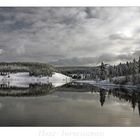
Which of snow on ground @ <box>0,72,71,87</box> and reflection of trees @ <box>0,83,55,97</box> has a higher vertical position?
snow on ground @ <box>0,72,71,87</box>

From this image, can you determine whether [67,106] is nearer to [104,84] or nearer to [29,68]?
[104,84]

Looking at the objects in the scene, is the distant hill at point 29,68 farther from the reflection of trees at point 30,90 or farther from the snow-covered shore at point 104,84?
the snow-covered shore at point 104,84

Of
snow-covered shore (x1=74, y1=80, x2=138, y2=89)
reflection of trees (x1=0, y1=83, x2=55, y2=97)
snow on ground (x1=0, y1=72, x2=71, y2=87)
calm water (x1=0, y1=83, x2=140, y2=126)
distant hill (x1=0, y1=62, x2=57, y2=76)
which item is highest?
distant hill (x1=0, y1=62, x2=57, y2=76)

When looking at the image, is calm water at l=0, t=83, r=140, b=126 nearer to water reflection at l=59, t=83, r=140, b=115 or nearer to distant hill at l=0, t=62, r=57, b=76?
water reflection at l=59, t=83, r=140, b=115

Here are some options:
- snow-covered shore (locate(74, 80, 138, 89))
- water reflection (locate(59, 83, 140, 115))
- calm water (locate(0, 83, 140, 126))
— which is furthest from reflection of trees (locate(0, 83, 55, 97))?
snow-covered shore (locate(74, 80, 138, 89))

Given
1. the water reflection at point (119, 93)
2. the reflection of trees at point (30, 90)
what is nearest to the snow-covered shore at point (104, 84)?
the water reflection at point (119, 93)

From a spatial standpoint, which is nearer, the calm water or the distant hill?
the calm water
